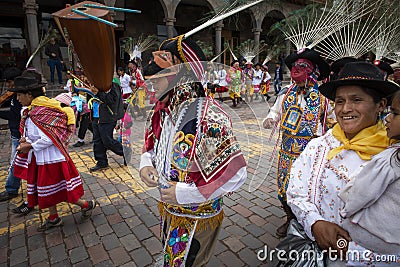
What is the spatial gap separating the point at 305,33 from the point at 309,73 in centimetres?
88

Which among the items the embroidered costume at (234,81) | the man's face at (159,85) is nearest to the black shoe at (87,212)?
the man's face at (159,85)

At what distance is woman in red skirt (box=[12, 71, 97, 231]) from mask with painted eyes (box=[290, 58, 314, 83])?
9.87 feet

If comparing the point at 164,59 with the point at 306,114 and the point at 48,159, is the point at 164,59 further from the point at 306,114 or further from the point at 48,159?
the point at 48,159

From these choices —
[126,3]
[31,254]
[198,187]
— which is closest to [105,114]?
[31,254]

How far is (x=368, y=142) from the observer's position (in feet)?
4.67

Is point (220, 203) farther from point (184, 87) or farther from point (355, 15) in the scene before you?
point (355, 15)

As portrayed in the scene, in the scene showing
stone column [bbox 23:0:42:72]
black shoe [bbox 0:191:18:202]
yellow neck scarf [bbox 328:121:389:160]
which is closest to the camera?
yellow neck scarf [bbox 328:121:389:160]

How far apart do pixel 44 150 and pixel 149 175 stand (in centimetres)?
221

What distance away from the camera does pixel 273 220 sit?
3500 millimetres

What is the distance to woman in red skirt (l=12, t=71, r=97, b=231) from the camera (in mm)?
3148

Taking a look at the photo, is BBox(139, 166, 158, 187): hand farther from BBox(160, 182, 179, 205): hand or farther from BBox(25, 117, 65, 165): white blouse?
BBox(25, 117, 65, 165): white blouse

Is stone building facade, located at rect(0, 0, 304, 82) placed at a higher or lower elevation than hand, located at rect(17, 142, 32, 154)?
higher

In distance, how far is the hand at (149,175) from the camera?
5.52 feet

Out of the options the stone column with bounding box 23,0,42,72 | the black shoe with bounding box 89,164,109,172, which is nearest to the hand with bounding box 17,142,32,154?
the black shoe with bounding box 89,164,109,172
